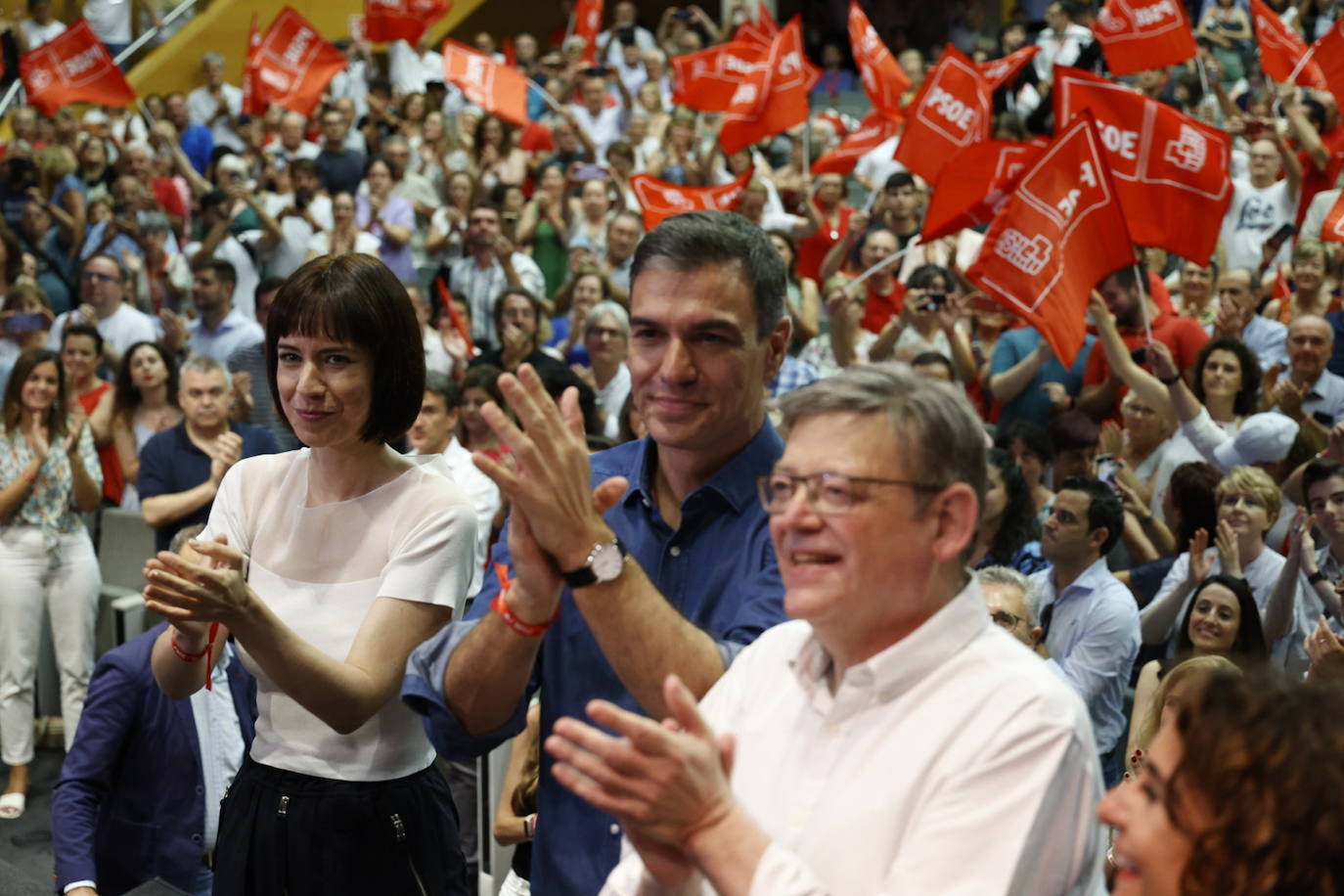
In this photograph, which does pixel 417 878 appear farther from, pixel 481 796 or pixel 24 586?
pixel 24 586

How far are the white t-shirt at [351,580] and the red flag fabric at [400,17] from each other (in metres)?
12.6

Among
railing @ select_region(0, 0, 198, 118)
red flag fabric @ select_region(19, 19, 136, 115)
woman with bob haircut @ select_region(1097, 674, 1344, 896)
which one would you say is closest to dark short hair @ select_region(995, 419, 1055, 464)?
woman with bob haircut @ select_region(1097, 674, 1344, 896)

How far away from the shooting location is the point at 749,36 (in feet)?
41.2

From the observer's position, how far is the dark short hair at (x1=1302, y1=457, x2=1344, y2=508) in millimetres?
5301

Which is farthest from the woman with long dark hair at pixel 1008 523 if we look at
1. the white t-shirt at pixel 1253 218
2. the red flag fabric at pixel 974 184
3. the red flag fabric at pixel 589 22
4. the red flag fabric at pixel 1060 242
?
the red flag fabric at pixel 589 22

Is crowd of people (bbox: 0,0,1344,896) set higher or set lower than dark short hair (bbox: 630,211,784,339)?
lower

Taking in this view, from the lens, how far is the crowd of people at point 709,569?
169 centimetres

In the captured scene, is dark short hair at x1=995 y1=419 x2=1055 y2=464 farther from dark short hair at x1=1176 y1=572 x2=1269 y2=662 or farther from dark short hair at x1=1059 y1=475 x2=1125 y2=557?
dark short hair at x1=1176 y1=572 x2=1269 y2=662

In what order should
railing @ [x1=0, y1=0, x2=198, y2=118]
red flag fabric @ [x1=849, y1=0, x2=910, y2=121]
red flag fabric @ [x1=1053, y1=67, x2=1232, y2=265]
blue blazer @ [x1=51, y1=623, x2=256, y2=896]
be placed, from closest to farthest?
blue blazer @ [x1=51, y1=623, x2=256, y2=896] < red flag fabric @ [x1=1053, y1=67, x2=1232, y2=265] < red flag fabric @ [x1=849, y1=0, x2=910, y2=121] < railing @ [x1=0, y1=0, x2=198, y2=118]

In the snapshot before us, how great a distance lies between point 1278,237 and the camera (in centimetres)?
915

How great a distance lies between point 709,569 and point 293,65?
12363mm

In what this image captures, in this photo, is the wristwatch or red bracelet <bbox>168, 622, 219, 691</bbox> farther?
red bracelet <bbox>168, 622, 219, 691</bbox>

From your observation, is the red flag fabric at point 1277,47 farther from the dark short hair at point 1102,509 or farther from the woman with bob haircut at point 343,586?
the woman with bob haircut at point 343,586

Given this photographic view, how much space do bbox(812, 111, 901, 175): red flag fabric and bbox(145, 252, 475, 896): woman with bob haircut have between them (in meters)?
8.20
